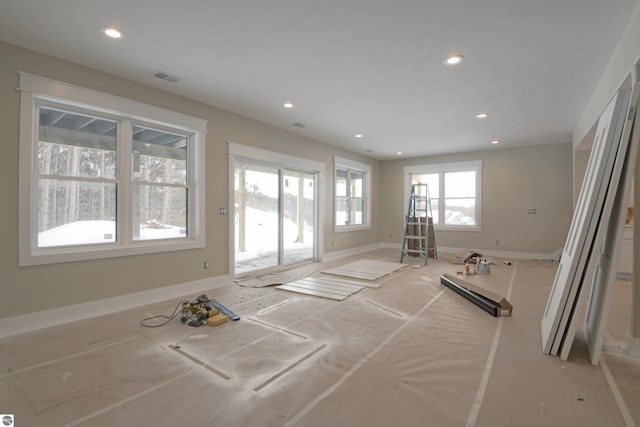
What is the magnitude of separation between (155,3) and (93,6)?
487 mm

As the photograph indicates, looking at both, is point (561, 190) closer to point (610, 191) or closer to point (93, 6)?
point (610, 191)

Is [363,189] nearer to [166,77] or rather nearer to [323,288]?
[323,288]

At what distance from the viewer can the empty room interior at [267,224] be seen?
202 centimetres

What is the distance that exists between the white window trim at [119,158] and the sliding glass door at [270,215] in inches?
31.7

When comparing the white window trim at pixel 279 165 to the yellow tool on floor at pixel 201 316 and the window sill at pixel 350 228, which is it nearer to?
the window sill at pixel 350 228

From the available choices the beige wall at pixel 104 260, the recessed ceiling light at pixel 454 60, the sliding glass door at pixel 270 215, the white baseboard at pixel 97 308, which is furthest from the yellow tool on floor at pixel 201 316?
the recessed ceiling light at pixel 454 60

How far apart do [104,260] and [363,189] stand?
21.6 feet

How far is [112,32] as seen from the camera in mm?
2668

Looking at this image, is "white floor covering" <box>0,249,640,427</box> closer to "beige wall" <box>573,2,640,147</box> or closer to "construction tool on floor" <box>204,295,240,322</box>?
"construction tool on floor" <box>204,295,240,322</box>

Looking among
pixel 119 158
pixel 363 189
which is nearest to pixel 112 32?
pixel 119 158

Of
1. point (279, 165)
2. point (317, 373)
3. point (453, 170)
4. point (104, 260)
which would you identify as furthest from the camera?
point (453, 170)

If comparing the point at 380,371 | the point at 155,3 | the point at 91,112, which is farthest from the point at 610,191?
the point at 91,112

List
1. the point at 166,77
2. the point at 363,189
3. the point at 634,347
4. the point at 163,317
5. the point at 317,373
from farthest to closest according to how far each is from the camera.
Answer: the point at 363,189, the point at 166,77, the point at 163,317, the point at 634,347, the point at 317,373

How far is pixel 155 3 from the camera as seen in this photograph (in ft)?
7.52
